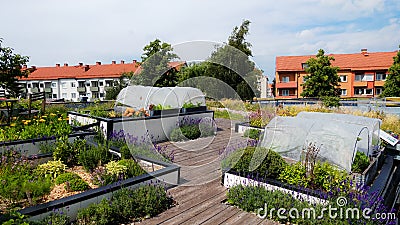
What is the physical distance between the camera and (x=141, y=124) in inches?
317

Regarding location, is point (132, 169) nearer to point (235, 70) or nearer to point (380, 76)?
point (235, 70)

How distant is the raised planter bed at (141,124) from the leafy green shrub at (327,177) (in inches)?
198

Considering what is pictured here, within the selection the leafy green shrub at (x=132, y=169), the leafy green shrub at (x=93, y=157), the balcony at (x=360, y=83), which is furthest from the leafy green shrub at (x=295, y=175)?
the balcony at (x=360, y=83)

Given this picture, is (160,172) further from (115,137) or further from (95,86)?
(95,86)

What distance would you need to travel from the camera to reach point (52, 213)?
3201mm

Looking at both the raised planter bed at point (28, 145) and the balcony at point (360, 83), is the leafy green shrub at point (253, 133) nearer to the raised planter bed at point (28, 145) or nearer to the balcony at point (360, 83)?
the raised planter bed at point (28, 145)

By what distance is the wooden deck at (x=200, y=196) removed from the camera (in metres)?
3.65

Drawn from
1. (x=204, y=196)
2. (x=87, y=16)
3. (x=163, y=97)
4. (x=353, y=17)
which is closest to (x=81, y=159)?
(x=204, y=196)

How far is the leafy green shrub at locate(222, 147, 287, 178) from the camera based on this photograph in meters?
4.49

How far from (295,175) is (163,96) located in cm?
608

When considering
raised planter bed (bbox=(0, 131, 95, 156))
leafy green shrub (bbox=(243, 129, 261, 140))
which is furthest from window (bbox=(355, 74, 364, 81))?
raised planter bed (bbox=(0, 131, 95, 156))

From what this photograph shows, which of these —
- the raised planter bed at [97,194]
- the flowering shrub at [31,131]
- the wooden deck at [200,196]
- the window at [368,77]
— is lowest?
the wooden deck at [200,196]

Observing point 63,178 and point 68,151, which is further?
point 68,151
